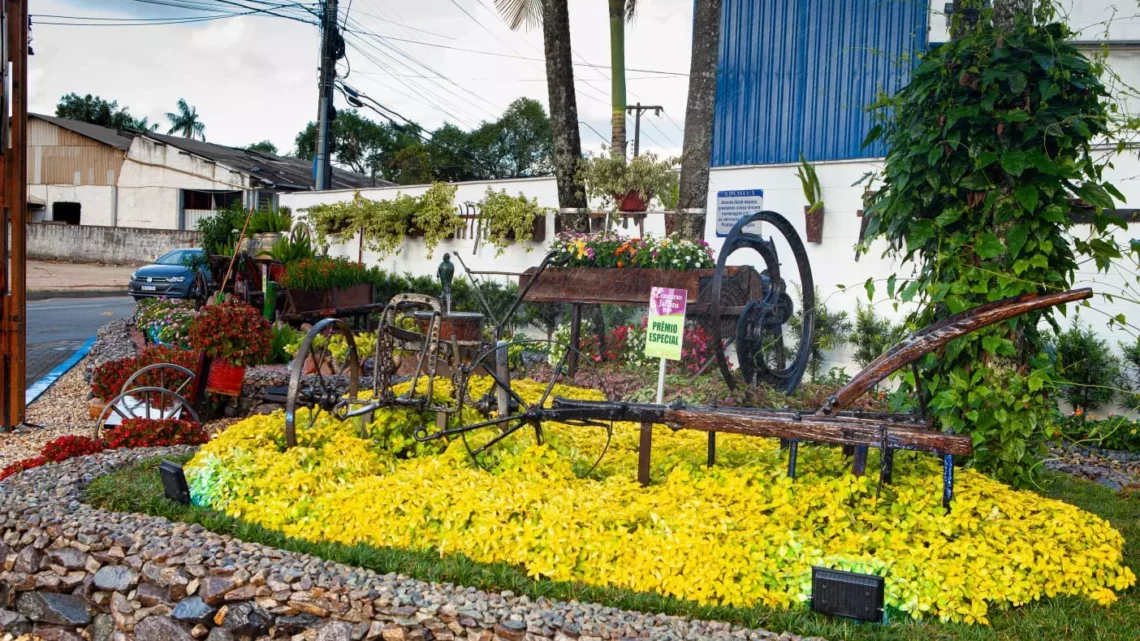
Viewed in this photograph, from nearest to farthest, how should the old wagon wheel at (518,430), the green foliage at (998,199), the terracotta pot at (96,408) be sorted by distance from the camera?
the green foliage at (998,199) → the old wagon wheel at (518,430) → the terracotta pot at (96,408)

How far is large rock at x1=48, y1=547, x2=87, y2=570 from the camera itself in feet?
15.0

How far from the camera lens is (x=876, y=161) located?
31.4 feet

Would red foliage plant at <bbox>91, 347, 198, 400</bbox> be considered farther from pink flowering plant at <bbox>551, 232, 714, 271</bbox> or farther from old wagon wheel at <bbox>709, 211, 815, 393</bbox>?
old wagon wheel at <bbox>709, 211, 815, 393</bbox>

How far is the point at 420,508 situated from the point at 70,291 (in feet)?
74.9

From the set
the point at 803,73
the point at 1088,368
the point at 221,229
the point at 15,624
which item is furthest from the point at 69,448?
the point at 221,229

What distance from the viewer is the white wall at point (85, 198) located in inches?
1315

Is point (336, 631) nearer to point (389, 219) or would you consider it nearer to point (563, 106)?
point (563, 106)

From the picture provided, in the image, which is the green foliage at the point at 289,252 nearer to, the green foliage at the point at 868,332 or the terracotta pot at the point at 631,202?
the terracotta pot at the point at 631,202

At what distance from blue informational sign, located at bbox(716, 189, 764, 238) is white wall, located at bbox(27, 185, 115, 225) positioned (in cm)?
2880

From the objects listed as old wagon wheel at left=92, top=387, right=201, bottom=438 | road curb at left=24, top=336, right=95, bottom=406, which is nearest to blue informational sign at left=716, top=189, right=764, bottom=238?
old wagon wheel at left=92, top=387, right=201, bottom=438

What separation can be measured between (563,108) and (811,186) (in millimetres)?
3306

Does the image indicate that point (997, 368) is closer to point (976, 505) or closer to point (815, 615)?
point (976, 505)

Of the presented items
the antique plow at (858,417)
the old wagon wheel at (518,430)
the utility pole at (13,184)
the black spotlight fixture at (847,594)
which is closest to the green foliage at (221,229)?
the utility pole at (13,184)

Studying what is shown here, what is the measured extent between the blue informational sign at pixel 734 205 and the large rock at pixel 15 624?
842cm
